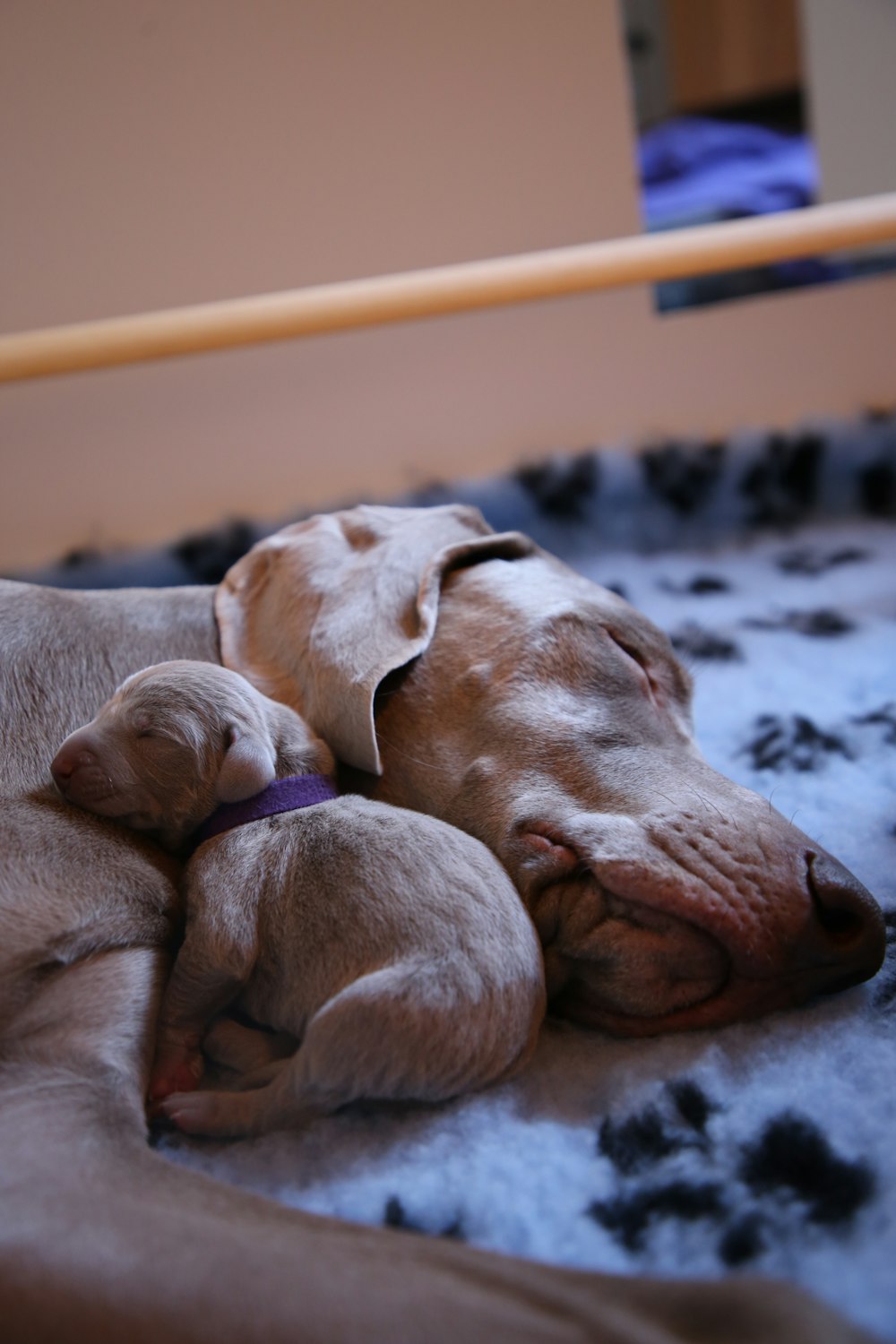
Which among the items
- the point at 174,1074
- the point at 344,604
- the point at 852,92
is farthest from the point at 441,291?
the point at 852,92

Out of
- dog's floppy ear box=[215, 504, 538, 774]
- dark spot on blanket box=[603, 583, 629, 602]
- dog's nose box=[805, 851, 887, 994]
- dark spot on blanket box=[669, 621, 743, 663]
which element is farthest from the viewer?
dark spot on blanket box=[603, 583, 629, 602]

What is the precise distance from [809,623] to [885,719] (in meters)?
0.47

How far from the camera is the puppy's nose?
114 cm

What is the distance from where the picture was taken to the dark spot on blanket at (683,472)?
264 centimetres

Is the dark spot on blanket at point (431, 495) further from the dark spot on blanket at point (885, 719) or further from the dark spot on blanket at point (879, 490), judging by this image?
the dark spot on blanket at point (885, 719)

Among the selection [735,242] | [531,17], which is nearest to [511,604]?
[735,242]

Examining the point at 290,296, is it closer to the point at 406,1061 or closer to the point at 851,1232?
the point at 406,1061

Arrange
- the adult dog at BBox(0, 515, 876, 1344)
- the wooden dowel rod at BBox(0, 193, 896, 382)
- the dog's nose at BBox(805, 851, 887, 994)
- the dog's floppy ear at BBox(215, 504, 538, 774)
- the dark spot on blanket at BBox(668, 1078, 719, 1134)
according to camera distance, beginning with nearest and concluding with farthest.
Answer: the adult dog at BBox(0, 515, 876, 1344) < the dark spot on blanket at BBox(668, 1078, 719, 1134) < the dog's nose at BBox(805, 851, 887, 994) < the dog's floppy ear at BBox(215, 504, 538, 774) < the wooden dowel rod at BBox(0, 193, 896, 382)

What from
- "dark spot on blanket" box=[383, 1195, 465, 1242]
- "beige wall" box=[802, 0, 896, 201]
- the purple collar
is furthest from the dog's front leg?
"beige wall" box=[802, 0, 896, 201]

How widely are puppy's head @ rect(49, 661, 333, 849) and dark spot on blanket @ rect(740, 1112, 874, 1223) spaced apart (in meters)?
0.55

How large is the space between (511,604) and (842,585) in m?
1.13

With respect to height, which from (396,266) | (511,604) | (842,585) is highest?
(396,266)

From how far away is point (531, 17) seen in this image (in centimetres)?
250

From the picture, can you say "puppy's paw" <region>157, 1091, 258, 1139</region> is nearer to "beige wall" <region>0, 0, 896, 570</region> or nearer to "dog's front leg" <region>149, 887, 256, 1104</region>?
"dog's front leg" <region>149, 887, 256, 1104</region>
